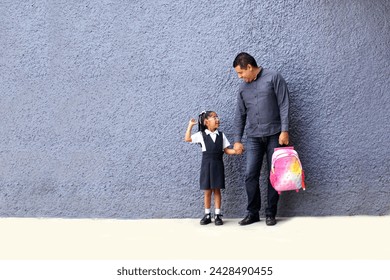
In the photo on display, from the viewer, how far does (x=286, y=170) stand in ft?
18.9

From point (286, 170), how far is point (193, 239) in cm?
120

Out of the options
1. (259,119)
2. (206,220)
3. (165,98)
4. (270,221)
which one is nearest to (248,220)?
(270,221)

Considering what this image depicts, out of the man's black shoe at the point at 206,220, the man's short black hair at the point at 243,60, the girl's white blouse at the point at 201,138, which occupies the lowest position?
the man's black shoe at the point at 206,220

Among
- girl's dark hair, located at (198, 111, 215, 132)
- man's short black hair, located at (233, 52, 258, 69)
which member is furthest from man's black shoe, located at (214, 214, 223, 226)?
man's short black hair, located at (233, 52, 258, 69)

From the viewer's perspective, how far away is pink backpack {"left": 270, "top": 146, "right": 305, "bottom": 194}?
578cm

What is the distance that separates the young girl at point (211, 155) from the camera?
5992mm

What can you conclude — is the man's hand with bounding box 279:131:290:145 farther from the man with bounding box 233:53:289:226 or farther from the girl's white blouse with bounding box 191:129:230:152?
the girl's white blouse with bounding box 191:129:230:152

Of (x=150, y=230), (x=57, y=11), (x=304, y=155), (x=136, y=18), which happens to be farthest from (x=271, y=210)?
(x=57, y=11)

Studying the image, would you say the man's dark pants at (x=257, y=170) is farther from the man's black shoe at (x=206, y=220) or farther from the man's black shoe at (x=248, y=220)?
the man's black shoe at (x=206, y=220)

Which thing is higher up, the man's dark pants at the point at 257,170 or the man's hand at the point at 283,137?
the man's hand at the point at 283,137

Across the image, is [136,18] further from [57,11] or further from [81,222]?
[81,222]

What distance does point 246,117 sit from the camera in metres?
6.19

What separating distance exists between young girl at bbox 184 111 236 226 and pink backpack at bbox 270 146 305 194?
486mm

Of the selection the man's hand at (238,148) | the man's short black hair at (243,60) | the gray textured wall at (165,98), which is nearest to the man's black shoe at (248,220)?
the gray textured wall at (165,98)
